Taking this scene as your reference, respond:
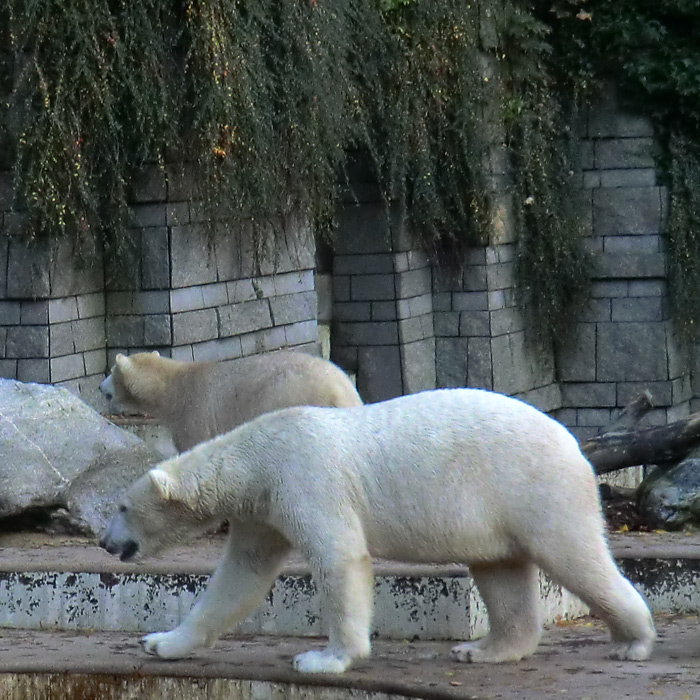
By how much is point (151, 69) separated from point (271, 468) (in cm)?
420

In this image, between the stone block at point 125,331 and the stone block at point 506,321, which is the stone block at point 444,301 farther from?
the stone block at point 125,331

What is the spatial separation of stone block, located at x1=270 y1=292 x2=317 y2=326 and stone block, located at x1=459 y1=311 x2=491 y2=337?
1802mm

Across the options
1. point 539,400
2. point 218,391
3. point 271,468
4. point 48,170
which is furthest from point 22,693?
point 539,400

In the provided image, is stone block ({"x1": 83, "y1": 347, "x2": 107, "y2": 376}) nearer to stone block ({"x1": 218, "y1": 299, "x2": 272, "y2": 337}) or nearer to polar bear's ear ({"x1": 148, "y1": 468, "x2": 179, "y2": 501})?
stone block ({"x1": 218, "y1": 299, "x2": 272, "y2": 337})

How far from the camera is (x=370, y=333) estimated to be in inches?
417

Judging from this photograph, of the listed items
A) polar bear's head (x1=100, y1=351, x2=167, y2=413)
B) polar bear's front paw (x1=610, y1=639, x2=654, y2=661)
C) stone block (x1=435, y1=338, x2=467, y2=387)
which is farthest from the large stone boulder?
stone block (x1=435, y1=338, x2=467, y2=387)

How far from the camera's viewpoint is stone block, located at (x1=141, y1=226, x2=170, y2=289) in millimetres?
8281

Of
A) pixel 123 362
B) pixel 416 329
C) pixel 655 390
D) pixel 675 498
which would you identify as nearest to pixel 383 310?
pixel 416 329

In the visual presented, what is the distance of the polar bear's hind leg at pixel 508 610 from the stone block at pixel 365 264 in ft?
20.4

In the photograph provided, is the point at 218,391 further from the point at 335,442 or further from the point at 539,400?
the point at 539,400

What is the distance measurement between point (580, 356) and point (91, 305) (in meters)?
4.71

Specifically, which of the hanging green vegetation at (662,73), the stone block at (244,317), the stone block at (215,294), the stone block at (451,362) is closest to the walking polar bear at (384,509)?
the stone block at (215,294)

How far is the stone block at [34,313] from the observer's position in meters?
7.95

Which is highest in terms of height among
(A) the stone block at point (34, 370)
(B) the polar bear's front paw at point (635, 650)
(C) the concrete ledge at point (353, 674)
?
(A) the stone block at point (34, 370)
